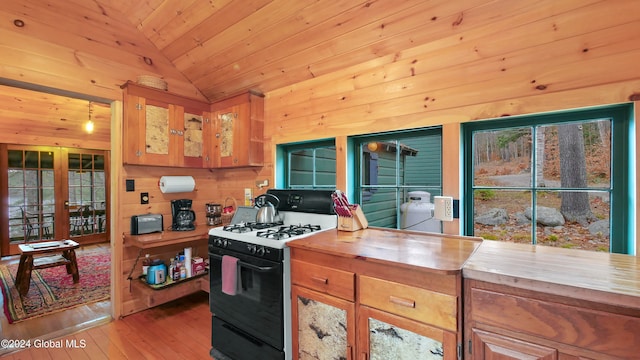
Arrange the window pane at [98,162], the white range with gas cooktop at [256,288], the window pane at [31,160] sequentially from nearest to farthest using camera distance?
the white range with gas cooktop at [256,288], the window pane at [31,160], the window pane at [98,162]

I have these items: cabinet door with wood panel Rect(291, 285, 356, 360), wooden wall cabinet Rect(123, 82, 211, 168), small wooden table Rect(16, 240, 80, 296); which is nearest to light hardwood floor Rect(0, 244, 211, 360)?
small wooden table Rect(16, 240, 80, 296)

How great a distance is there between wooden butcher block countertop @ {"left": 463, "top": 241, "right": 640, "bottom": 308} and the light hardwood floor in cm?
205

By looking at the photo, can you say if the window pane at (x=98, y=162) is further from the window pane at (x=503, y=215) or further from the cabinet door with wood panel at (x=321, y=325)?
the window pane at (x=503, y=215)

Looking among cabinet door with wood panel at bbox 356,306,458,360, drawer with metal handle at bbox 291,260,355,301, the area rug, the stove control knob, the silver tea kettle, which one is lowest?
the area rug

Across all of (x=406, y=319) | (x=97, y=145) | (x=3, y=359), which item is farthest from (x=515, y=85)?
(x=97, y=145)

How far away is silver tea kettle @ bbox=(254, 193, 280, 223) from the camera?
2328 mm

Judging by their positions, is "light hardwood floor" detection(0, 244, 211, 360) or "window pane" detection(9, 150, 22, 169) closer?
"light hardwood floor" detection(0, 244, 211, 360)

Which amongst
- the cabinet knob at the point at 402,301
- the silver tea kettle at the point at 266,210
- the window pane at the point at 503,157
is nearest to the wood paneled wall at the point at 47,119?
the silver tea kettle at the point at 266,210

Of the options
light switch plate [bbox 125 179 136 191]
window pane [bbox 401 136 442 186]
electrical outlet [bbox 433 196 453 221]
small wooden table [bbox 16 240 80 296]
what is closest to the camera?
electrical outlet [bbox 433 196 453 221]

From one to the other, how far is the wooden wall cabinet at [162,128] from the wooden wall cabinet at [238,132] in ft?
0.63

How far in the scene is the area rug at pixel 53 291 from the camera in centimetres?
280

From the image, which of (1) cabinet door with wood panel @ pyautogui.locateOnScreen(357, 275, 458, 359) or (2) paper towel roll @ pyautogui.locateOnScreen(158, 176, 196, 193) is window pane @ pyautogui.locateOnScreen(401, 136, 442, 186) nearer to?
(1) cabinet door with wood panel @ pyautogui.locateOnScreen(357, 275, 458, 359)

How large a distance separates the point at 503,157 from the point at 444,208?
19.4 inches

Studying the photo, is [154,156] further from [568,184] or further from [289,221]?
[568,184]
